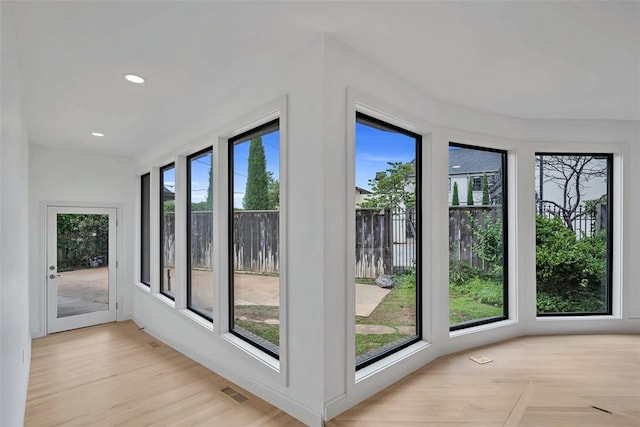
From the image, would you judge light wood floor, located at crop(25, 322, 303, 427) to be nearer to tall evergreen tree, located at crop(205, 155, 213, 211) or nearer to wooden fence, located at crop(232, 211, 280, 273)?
wooden fence, located at crop(232, 211, 280, 273)

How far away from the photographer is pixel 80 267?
4855 millimetres

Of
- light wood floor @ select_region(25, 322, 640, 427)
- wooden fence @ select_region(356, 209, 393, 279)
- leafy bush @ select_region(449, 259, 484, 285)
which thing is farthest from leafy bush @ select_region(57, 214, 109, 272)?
leafy bush @ select_region(449, 259, 484, 285)

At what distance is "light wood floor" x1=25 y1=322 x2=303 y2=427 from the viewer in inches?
93.7

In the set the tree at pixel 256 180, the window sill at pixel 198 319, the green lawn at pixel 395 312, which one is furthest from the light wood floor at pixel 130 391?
the tree at pixel 256 180

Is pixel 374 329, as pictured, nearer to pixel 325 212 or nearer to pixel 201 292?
pixel 325 212

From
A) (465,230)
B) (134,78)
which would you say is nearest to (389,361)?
(465,230)

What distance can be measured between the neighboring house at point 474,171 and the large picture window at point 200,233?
2682 millimetres

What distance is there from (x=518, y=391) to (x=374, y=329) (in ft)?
3.96

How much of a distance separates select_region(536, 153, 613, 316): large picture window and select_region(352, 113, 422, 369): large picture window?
1994mm

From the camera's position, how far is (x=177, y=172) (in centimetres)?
384

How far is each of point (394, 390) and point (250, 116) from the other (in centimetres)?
255

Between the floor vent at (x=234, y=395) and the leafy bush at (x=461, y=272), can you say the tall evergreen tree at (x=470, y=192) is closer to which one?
the leafy bush at (x=461, y=272)

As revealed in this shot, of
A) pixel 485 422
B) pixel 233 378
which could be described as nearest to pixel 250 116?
pixel 233 378

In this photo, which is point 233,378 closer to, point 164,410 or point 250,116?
point 164,410
